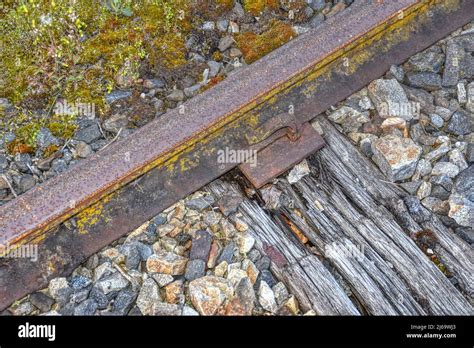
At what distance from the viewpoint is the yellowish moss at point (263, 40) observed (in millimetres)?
3918

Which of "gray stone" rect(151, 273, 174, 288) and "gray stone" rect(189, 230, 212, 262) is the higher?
"gray stone" rect(189, 230, 212, 262)

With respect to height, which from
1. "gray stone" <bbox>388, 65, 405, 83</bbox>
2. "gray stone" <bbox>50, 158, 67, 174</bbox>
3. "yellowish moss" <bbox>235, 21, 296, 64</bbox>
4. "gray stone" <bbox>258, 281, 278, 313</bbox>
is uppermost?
"yellowish moss" <bbox>235, 21, 296, 64</bbox>

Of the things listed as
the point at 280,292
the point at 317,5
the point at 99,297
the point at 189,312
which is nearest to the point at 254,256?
the point at 280,292

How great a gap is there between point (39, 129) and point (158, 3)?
126 centimetres

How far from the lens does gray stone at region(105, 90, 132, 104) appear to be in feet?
12.3

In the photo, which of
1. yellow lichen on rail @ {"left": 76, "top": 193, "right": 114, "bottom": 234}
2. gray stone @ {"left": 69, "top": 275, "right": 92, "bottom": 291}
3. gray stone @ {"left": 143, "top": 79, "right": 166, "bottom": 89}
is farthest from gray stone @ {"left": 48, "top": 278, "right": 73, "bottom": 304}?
gray stone @ {"left": 143, "top": 79, "right": 166, "bottom": 89}

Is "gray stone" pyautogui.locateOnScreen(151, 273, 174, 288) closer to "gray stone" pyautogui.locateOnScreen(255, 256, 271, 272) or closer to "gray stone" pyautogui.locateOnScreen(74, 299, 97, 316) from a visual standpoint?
"gray stone" pyautogui.locateOnScreen(74, 299, 97, 316)

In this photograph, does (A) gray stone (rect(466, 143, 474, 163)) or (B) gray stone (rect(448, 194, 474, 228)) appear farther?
(A) gray stone (rect(466, 143, 474, 163))

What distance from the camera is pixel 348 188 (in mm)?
3301

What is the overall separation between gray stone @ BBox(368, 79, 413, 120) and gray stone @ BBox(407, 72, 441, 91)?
0.14 metres

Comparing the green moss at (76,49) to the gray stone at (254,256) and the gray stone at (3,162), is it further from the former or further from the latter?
the gray stone at (254,256)

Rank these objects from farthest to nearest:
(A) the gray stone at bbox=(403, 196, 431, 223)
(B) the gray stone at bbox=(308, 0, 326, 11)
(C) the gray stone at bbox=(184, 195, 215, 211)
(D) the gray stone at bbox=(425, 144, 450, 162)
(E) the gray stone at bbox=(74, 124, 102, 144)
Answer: (B) the gray stone at bbox=(308, 0, 326, 11) → (E) the gray stone at bbox=(74, 124, 102, 144) → (D) the gray stone at bbox=(425, 144, 450, 162) → (C) the gray stone at bbox=(184, 195, 215, 211) → (A) the gray stone at bbox=(403, 196, 431, 223)

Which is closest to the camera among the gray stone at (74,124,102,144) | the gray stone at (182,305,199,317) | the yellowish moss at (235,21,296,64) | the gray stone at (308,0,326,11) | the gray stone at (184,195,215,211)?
the gray stone at (182,305,199,317)

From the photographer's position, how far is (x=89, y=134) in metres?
3.61
